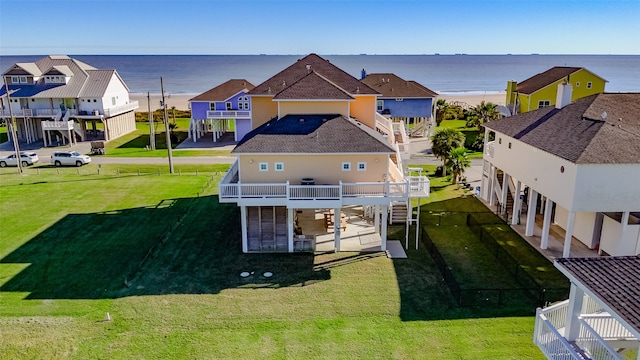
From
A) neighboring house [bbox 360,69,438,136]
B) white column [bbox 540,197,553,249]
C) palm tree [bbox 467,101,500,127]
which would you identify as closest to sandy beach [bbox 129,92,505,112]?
palm tree [bbox 467,101,500,127]

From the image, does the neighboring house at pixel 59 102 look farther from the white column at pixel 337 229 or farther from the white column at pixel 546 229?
the white column at pixel 546 229

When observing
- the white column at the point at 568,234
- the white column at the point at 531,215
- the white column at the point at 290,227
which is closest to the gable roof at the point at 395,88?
the white column at the point at 531,215

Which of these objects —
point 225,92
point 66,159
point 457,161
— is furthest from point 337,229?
point 225,92

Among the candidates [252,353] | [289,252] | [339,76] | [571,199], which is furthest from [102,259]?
[571,199]

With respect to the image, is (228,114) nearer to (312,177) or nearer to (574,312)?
(312,177)

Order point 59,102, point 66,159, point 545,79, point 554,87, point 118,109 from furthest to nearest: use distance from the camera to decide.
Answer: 1. point 118,109
2. point 59,102
3. point 545,79
4. point 554,87
5. point 66,159

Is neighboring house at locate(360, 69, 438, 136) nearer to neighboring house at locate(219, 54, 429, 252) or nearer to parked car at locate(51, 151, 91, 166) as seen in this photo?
neighboring house at locate(219, 54, 429, 252)

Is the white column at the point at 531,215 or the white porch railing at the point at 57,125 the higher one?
the white porch railing at the point at 57,125
